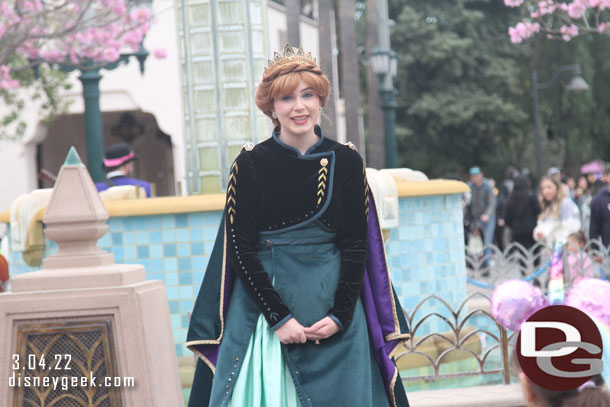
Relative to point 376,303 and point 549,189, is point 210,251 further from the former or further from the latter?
point 549,189

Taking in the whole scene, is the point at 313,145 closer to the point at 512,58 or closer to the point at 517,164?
the point at 512,58

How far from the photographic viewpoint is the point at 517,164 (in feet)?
135

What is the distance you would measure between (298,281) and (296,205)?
29cm

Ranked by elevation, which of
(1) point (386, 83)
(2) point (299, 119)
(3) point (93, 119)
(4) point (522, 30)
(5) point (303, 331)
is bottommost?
(5) point (303, 331)

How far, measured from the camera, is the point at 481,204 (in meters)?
17.3

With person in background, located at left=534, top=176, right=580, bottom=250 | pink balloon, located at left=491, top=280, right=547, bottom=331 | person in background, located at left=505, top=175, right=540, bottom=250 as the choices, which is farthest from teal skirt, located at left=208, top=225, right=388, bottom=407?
person in background, located at left=505, top=175, right=540, bottom=250

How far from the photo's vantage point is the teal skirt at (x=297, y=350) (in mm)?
3742

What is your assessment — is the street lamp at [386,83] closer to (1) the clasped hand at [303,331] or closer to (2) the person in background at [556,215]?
(2) the person in background at [556,215]

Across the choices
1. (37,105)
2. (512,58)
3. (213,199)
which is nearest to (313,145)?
(213,199)

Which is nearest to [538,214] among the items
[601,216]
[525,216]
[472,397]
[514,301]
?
[525,216]

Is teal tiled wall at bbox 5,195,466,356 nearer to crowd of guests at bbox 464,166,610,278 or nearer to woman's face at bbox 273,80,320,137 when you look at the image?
crowd of guests at bbox 464,166,610,278

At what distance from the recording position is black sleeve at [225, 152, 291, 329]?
3713mm

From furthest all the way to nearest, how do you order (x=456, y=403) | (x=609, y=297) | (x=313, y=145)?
(x=456, y=403) < (x=313, y=145) < (x=609, y=297)

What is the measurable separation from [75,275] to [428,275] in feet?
10.9
